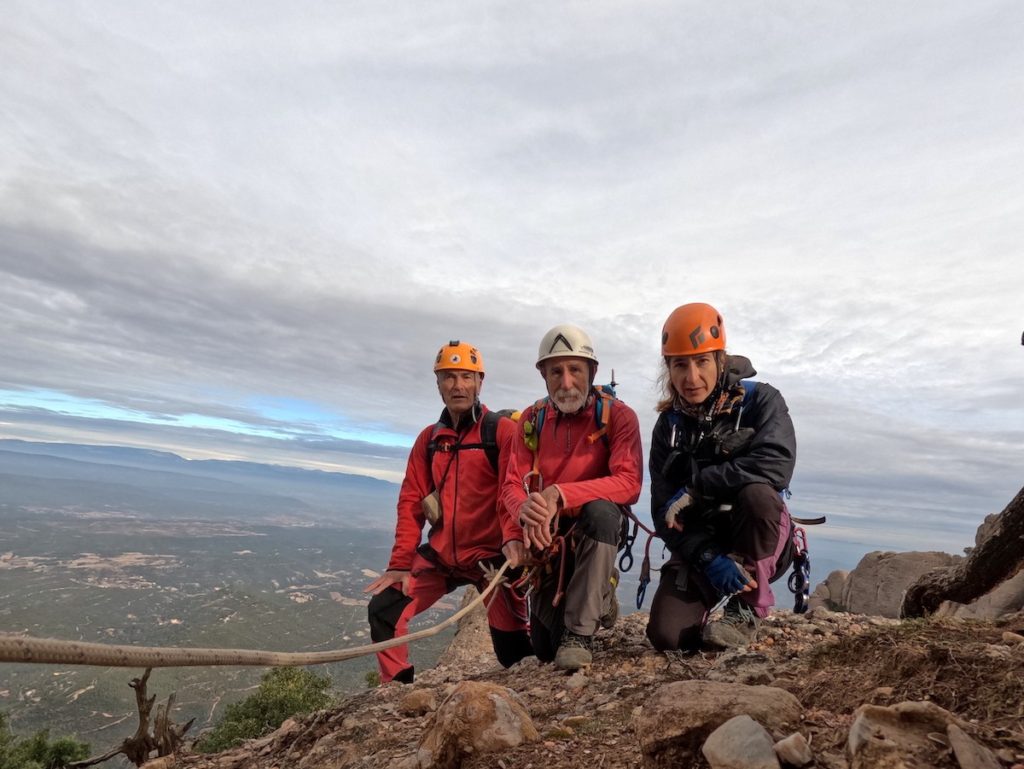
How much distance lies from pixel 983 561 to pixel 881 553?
107ft

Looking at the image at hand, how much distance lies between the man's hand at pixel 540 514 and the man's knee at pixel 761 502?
1.83 metres

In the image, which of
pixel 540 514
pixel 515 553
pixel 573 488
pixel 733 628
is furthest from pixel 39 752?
pixel 733 628

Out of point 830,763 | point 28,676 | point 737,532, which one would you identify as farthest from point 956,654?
point 28,676

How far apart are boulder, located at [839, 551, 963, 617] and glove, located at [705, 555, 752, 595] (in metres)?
28.0

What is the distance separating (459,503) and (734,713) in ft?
18.7

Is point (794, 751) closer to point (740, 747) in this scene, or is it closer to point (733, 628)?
point (740, 747)

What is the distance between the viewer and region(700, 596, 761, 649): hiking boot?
5516 mm

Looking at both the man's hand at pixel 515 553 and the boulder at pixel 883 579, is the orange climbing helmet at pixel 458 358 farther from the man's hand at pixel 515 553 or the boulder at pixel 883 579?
the boulder at pixel 883 579

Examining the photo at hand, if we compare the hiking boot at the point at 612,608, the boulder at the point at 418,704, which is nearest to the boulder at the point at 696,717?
the boulder at the point at 418,704

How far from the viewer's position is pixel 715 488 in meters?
5.57

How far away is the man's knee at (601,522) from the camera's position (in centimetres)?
579

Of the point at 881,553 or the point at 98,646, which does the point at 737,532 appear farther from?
the point at 881,553

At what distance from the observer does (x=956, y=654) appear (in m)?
2.77

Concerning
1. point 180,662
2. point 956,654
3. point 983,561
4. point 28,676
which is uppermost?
point 983,561
